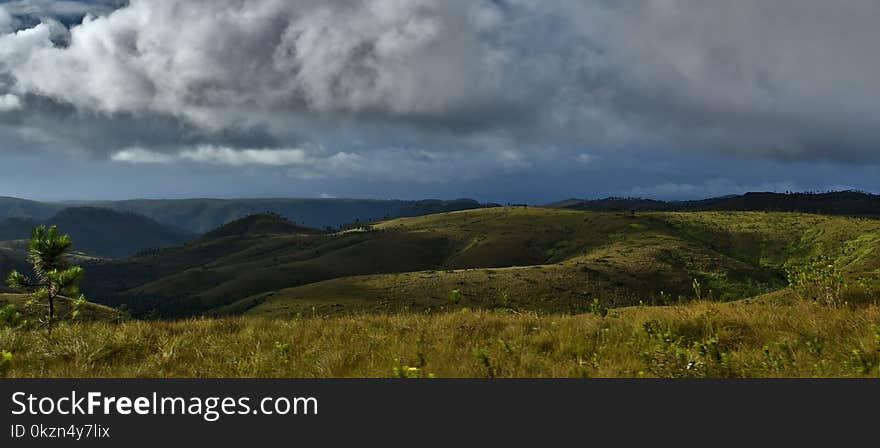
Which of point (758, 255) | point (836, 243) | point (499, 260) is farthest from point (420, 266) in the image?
point (836, 243)

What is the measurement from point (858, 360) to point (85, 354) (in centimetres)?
995

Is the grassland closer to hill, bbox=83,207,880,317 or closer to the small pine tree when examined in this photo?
hill, bbox=83,207,880,317

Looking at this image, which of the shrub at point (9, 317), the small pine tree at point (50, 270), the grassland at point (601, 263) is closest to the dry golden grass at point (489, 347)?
the small pine tree at point (50, 270)

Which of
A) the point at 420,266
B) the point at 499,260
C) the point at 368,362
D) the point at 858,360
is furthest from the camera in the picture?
the point at 420,266

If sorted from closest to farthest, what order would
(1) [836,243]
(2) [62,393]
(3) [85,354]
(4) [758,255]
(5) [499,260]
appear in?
(2) [62,393] → (3) [85,354] → (1) [836,243] → (4) [758,255] → (5) [499,260]

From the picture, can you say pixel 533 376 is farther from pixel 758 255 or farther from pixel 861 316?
pixel 758 255

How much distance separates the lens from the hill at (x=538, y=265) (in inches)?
2889

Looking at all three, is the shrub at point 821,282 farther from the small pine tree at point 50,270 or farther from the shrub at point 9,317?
the shrub at point 9,317

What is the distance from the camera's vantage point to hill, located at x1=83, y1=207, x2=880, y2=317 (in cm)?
7339

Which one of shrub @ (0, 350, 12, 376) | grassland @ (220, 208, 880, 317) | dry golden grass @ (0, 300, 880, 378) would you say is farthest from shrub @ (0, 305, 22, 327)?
grassland @ (220, 208, 880, 317)

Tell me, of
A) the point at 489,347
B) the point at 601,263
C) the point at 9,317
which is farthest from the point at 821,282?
the point at 601,263

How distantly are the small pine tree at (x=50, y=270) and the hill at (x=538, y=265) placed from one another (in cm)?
2109

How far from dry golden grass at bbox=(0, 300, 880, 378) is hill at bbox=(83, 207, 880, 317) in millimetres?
21322

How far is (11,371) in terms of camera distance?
23.3 feet
